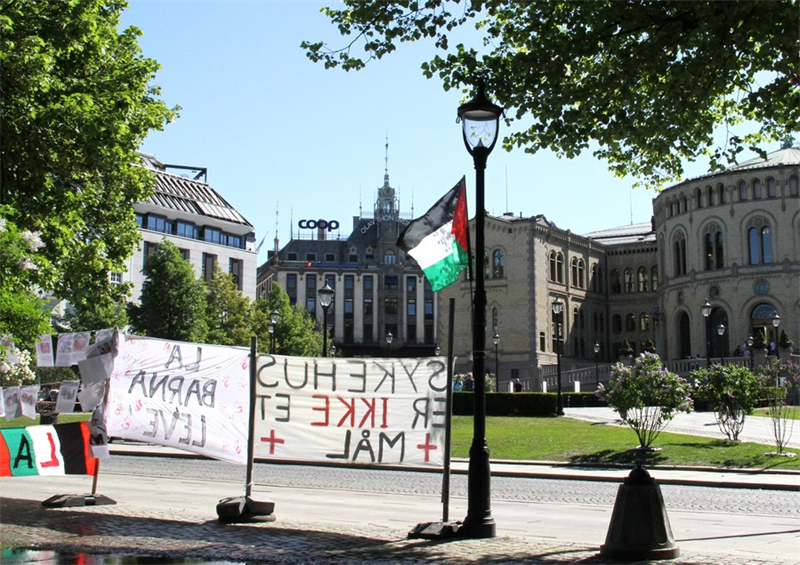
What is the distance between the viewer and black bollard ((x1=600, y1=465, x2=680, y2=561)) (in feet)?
29.1

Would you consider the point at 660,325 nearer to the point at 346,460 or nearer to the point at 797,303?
the point at 797,303

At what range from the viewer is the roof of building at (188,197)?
8088 centimetres

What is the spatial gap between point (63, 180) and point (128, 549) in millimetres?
14162

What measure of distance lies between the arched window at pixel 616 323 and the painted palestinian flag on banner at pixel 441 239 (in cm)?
7410

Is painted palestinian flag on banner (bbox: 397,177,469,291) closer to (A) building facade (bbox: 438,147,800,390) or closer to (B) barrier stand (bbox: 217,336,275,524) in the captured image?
(B) barrier stand (bbox: 217,336,275,524)

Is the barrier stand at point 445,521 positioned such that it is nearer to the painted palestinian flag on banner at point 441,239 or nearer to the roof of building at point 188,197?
the painted palestinian flag on banner at point 441,239

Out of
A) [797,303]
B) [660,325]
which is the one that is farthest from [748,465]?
[660,325]

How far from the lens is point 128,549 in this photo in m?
9.39

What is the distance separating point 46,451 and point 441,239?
6429 mm

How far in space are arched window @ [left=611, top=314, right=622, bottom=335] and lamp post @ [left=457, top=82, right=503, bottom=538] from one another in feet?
244

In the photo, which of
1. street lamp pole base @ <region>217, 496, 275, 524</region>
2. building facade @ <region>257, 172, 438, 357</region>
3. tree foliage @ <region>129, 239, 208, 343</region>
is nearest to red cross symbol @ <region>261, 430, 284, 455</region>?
street lamp pole base @ <region>217, 496, 275, 524</region>

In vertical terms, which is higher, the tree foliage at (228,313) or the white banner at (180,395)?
the tree foliage at (228,313)

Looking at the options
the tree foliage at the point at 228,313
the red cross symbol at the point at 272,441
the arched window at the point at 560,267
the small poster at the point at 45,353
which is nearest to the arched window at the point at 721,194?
the arched window at the point at 560,267

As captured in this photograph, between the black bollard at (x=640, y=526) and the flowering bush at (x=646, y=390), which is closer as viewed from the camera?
the black bollard at (x=640, y=526)
